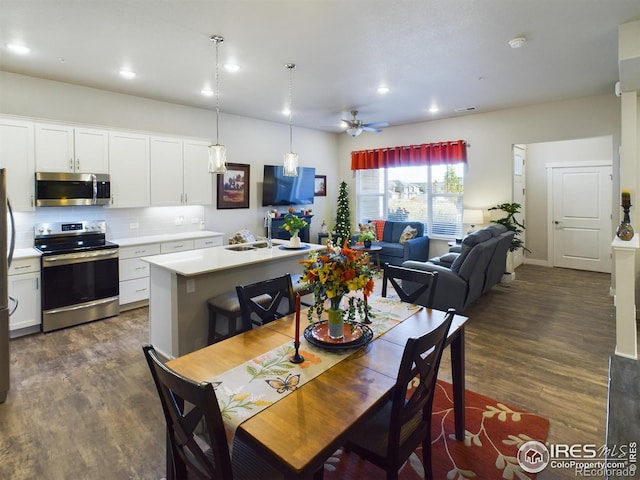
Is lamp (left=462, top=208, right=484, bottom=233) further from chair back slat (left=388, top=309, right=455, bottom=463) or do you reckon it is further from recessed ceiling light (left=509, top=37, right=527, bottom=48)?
chair back slat (left=388, top=309, right=455, bottom=463)

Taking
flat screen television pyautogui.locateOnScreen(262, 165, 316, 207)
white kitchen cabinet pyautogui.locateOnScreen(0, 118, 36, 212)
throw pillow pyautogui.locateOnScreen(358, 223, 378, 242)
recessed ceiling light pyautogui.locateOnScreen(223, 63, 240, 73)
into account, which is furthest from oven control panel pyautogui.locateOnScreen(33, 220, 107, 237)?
throw pillow pyautogui.locateOnScreen(358, 223, 378, 242)

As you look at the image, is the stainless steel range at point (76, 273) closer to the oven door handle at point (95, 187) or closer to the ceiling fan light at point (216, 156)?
the oven door handle at point (95, 187)

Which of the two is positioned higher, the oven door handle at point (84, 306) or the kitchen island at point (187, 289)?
the kitchen island at point (187, 289)

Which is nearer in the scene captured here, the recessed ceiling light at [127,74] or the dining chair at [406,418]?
the dining chair at [406,418]

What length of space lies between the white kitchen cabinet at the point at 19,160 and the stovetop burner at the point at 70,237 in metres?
0.38

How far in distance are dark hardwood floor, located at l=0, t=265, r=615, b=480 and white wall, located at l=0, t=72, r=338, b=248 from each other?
144 centimetres

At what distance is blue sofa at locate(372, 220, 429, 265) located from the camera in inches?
266

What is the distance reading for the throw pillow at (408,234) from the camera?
711 centimetres

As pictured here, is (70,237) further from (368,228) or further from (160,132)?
(368,228)

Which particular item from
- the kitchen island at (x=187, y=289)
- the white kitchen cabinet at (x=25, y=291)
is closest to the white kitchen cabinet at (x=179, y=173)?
the white kitchen cabinet at (x=25, y=291)

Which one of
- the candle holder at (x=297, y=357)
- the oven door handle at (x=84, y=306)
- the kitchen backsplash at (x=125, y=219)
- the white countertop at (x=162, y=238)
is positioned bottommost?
the oven door handle at (x=84, y=306)

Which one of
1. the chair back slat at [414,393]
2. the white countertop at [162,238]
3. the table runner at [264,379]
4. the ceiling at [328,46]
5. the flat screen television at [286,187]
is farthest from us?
the flat screen television at [286,187]

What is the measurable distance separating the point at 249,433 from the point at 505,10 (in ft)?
11.3

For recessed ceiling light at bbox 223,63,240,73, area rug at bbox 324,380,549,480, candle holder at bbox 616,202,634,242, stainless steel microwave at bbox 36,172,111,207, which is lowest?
area rug at bbox 324,380,549,480
